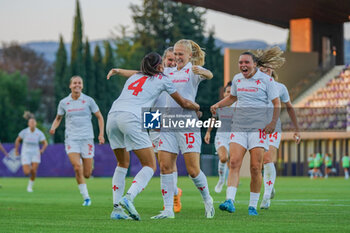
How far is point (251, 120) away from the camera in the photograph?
11.5 meters

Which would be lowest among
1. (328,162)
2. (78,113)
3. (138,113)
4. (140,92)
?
(328,162)

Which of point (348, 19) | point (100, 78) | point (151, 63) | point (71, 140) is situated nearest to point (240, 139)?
point (151, 63)

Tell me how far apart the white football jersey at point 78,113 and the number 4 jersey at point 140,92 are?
562 centimetres

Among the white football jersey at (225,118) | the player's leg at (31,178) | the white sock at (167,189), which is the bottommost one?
the player's leg at (31,178)

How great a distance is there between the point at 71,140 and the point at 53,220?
502 cm

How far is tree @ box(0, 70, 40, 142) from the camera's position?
73.4 metres

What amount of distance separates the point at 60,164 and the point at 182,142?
39.6 metres

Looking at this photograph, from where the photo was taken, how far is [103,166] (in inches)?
1912

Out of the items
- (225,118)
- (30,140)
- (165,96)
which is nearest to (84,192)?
(165,96)

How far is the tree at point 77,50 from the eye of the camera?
2628 inches

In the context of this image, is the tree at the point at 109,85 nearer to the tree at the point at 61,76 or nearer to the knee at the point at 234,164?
the tree at the point at 61,76

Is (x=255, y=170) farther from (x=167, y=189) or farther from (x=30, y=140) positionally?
→ (x=30, y=140)

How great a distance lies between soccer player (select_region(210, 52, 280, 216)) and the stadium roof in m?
35.0

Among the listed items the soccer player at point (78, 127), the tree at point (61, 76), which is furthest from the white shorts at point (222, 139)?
the tree at point (61, 76)
